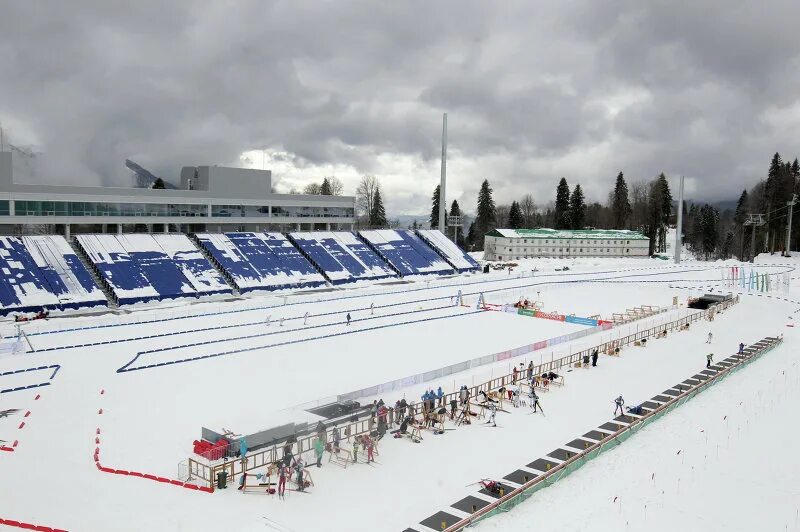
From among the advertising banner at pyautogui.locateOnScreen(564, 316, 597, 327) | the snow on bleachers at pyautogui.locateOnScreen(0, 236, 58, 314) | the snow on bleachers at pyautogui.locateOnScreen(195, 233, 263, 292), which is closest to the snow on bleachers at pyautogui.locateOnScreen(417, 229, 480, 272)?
the snow on bleachers at pyautogui.locateOnScreen(195, 233, 263, 292)

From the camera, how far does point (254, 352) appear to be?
3253 cm

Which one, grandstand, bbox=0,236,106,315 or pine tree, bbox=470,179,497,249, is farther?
pine tree, bbox=470,179,497,249

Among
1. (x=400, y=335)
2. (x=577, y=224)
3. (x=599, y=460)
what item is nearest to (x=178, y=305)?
(x=400, y=335)

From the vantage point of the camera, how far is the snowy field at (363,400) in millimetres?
15453

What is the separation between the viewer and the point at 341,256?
2534 inches

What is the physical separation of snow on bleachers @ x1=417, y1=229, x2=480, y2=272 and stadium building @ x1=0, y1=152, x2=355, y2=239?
9.90 meters

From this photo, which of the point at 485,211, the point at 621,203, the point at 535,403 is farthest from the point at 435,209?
the point at 535,403

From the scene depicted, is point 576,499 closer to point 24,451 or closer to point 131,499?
point 131,499

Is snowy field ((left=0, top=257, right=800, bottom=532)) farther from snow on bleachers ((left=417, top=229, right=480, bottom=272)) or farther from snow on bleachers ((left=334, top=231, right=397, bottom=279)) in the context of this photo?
snow on bleachers ((left=417, top=229, right=480, bottom=272))

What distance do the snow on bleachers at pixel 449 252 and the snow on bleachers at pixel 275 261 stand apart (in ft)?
65.1

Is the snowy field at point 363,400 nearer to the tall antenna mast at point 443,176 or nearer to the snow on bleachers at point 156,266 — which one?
the snow on bleachers at point 156,266

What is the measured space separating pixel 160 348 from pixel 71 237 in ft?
79.3

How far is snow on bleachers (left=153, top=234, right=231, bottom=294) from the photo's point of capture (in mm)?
49969

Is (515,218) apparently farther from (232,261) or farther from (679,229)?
(232,261)
